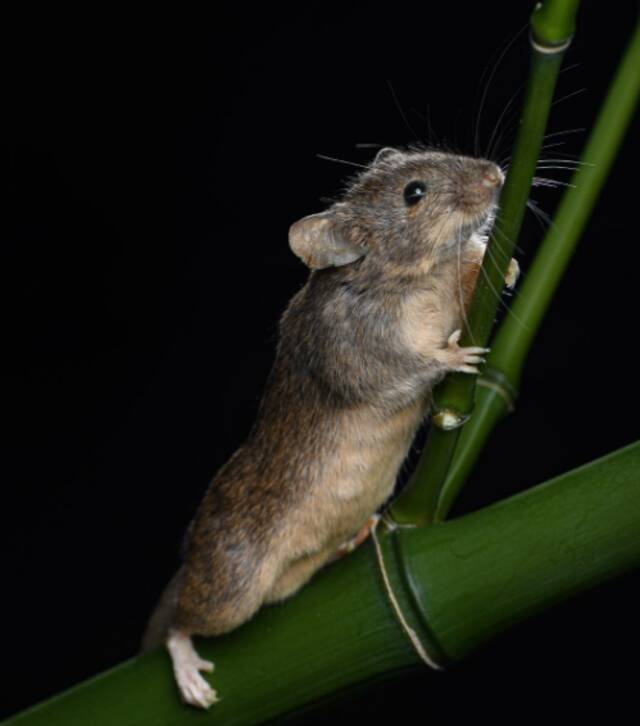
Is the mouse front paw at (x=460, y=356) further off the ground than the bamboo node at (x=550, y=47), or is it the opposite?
the bamboo node at (x=550, y=47)

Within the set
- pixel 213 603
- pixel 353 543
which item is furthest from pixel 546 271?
pixel 213 603

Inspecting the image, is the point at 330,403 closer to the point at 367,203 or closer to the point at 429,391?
the point at 429,391

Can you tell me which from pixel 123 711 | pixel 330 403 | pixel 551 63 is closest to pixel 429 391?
pixel 330 403

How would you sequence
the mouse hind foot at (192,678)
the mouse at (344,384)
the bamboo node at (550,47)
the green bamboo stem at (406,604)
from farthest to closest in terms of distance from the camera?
the mouse at (344,384) → the mouse hind foot at (192,678) → the green bamboo stem at (406,604) → the bamboo node at (550,47)

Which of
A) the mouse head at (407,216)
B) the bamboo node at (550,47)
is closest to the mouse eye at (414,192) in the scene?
the mouse head at (407,216)

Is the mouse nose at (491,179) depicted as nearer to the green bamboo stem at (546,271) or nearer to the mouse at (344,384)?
the mouse at (344,384)

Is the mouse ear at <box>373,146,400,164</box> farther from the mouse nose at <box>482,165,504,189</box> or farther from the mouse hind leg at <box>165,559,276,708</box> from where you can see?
the mouse hind leg at <box>165,559,276,708</box>
